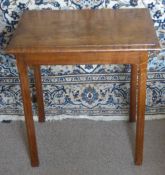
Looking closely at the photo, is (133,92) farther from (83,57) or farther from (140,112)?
(83,57)

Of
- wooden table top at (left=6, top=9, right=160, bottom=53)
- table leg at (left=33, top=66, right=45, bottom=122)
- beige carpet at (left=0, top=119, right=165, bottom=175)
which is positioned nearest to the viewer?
wooden table top at (left=6, top=9, right=160, bottom=53)

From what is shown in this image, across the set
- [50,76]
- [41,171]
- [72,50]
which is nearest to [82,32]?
[72,50]

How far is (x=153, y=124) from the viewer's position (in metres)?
1.64

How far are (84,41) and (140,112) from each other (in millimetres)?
330

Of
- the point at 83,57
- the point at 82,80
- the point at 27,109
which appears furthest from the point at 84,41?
the point at 82,80

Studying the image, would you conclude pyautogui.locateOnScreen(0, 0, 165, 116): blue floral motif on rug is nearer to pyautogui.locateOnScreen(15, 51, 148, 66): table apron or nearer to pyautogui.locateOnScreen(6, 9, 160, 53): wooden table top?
pyautogui.locateOnScreen(6, 9, 160, 53): wooden table top

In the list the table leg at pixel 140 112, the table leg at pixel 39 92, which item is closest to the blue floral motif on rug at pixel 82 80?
the table leg at pixel 39 92

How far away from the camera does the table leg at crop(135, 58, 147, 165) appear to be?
1.21 metres

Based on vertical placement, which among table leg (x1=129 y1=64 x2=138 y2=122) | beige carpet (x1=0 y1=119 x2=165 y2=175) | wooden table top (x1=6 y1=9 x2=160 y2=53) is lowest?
beige carpet (x1=0 y1=119 x2=165 y2=175)

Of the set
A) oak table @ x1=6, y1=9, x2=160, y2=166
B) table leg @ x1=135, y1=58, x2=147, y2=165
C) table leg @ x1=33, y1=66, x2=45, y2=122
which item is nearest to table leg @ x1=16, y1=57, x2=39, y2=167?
oak table @ x1=6, y1=9, x2=160, y2=166

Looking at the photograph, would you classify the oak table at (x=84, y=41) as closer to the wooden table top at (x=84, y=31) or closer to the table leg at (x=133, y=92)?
the wooden table top at (x=84, y=31)

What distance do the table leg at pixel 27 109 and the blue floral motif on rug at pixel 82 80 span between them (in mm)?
312

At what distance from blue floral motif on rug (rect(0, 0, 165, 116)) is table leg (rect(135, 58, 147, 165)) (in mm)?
300

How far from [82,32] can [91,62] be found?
112 millimetres
